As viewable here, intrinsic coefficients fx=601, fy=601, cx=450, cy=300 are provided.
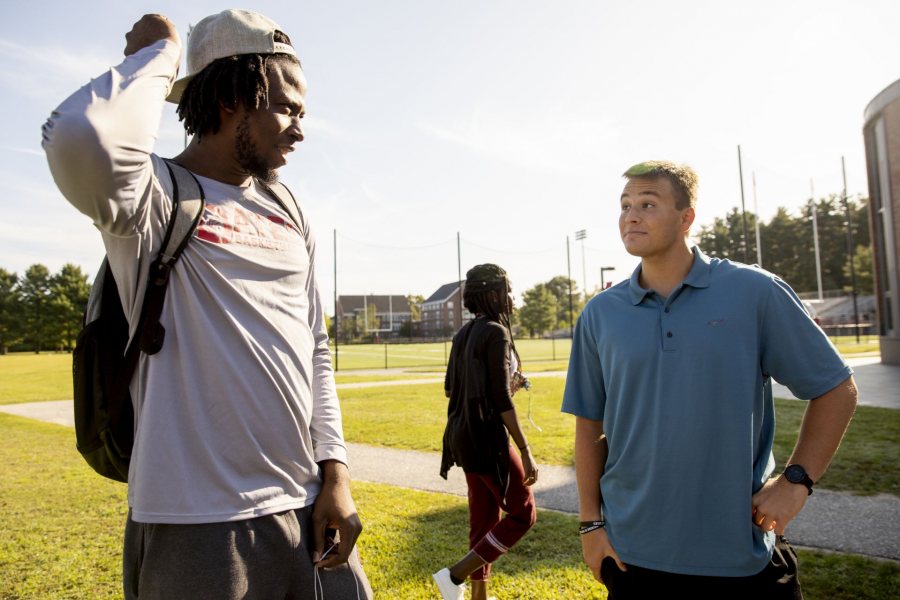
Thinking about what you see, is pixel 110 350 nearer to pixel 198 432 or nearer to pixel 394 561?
pixel 198 432

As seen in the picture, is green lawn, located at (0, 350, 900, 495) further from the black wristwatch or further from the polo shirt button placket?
the polo shirt button placket

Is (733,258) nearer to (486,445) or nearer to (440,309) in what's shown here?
(440,309)

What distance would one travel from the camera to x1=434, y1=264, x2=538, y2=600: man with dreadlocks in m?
3.77

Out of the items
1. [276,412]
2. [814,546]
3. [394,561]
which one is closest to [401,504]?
[394,561]

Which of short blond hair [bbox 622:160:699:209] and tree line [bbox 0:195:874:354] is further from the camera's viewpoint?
tree line [bbox 0:195:874:354]

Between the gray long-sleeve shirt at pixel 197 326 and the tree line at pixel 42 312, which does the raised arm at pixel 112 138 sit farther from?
the tree line at pixel 42 312

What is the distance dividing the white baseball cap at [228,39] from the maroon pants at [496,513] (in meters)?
2.98

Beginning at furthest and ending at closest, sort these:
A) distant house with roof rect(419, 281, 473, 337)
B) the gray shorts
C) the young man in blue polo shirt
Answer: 1. distant house with roof rect(419, 281, 473, 337)
2. the young man in blue polo shirt
3. the gray shorts

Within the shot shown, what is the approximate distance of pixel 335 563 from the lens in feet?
5.01

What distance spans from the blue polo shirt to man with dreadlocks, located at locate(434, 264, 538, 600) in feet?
5.44

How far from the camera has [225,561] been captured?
4.26 feet

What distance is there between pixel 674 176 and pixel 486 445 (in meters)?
2.15

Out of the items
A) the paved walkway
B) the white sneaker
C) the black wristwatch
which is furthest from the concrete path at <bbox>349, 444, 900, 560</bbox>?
the black wristwatch

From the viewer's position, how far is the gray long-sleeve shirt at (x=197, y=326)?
3.63 ft
